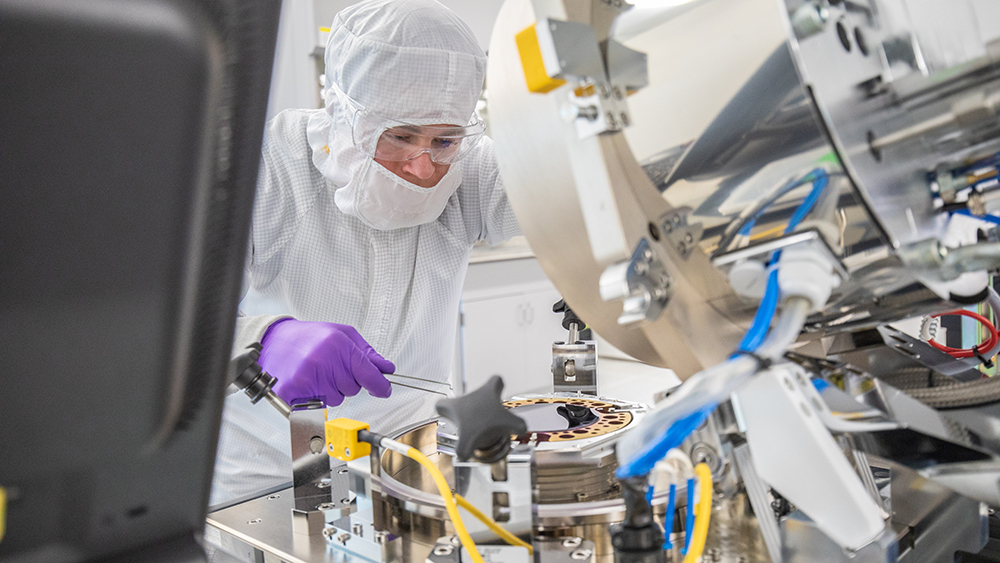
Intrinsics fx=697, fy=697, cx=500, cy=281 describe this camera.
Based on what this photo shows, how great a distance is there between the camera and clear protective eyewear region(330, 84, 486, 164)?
1.31 meters

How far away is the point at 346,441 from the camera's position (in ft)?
2.49

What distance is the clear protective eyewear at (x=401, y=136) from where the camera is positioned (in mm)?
1312

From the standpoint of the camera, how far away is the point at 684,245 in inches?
22.1

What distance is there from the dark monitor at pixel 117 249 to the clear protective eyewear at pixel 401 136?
3.36ft

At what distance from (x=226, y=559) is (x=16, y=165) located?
2.27 ft

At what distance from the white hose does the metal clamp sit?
62mm

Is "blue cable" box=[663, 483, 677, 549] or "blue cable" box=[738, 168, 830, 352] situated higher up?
"blue cable" box=[738, 168, 830, 352]

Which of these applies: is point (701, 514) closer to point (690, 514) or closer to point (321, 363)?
point (690, 514)

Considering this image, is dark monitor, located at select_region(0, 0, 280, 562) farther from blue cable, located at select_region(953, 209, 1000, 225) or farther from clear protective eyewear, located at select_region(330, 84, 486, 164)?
clear protective eyewear, located at select_region(330, 84, 486, 164)

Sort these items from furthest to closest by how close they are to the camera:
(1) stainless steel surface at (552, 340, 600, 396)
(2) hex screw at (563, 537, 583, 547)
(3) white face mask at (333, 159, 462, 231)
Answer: (3) white face mask at (333, 159, 462, 231), (1) stainless steel surface at (552, 340, 600, 396), (2) hex screw at (563, 537, 583, 547)

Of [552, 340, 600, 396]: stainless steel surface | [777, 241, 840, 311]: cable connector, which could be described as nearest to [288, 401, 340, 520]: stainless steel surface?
[552, 340, 600, 396]: stainless steel surface

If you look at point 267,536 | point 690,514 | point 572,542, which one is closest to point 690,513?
point 690,514

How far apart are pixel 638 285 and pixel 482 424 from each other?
198mm

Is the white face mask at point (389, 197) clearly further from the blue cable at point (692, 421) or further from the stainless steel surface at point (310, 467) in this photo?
the blue cable at point (692, 421)
